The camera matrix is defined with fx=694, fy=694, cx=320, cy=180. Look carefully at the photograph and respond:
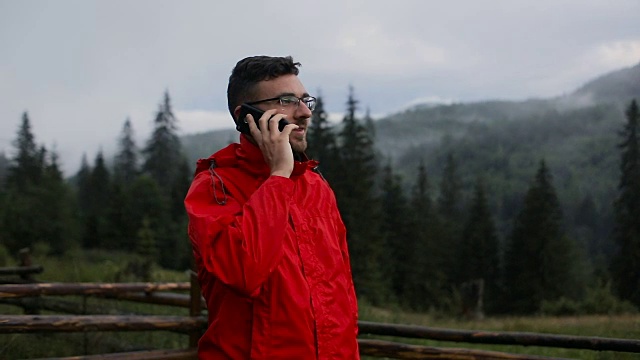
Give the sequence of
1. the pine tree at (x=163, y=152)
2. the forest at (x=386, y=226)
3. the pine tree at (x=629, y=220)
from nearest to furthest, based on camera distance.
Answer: the pine tree at (x=629, y=220) < the forest at (x=386, y=226) < the pine tree at (x=163, y=152)

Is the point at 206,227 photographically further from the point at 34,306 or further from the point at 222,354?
the point at 34,306

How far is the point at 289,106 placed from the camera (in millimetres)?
2266

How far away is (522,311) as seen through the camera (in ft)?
140

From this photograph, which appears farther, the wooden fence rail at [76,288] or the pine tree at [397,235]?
the pine tree at [397,235]

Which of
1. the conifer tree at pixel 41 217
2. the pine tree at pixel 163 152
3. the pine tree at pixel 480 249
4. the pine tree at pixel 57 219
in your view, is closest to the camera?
the conifer tree at pixel 41 217

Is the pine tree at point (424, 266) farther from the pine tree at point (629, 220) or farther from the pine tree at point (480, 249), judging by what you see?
the pine tree at point (629, 220)

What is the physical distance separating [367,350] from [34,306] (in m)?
4.84

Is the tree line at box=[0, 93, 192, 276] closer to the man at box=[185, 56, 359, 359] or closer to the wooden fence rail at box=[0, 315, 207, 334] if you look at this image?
the wooden fence rail at box=[0, 315, 207, 334]

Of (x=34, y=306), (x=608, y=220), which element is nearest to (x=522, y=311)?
(x=34, y=306)

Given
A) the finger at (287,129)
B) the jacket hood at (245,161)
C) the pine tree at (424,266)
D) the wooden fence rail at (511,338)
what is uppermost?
the finger at (287,129)

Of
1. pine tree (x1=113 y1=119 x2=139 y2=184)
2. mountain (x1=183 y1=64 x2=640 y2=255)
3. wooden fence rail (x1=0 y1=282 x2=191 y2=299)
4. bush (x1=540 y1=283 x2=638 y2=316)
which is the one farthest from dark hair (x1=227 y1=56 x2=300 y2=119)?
mountain (x1=183 y1=64 x2=640 y2=255)

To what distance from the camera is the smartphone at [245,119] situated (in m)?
2.21

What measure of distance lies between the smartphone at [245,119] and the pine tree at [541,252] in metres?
42.9

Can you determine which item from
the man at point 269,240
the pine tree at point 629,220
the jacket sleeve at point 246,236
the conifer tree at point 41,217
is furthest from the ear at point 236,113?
the conifer tree at point 41,217
